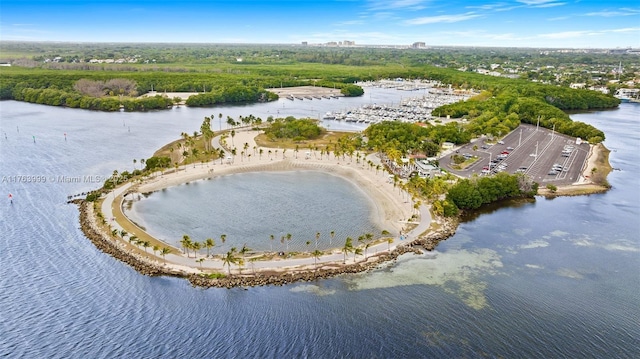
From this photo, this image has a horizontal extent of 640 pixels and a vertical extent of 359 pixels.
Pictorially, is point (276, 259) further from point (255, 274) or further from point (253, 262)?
point (255, 274)

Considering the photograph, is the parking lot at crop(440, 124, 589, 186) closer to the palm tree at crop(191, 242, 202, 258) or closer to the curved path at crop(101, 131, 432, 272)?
the curved path at crop(101, 131, 432, 272)

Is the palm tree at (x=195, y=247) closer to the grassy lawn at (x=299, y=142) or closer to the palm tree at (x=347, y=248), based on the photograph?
the palm tree at (x=347, y=248)

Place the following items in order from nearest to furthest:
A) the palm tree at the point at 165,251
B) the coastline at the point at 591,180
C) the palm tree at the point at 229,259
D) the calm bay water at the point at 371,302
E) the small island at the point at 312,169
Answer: the calm bay water at the point at 371,302 < the palm tree at the point at 229,259 < the small island at the point at 312,169 < the palm tree at the point at 165,251 < the coastline at the point at 591,180

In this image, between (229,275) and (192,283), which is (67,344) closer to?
(192,283)

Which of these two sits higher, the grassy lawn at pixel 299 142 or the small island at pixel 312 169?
the grassy lawn at pixel 299 142

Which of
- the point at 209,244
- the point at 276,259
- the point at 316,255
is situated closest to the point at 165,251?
the point at 209,244

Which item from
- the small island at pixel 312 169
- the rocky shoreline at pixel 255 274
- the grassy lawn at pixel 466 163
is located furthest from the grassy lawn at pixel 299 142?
the rocky shoreline at pixel 255 274
